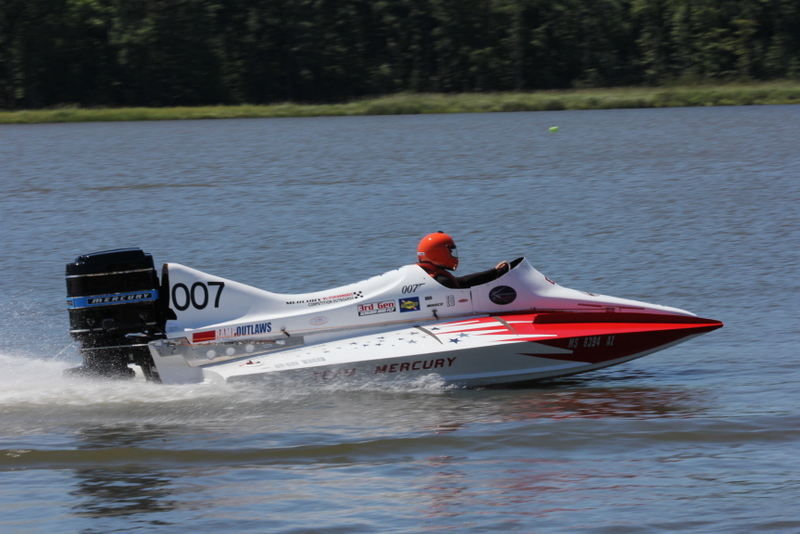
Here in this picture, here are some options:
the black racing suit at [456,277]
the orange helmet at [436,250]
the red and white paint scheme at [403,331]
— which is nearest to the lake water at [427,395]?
the red and white paint scheme at [403,331]

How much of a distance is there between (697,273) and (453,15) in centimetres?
6377

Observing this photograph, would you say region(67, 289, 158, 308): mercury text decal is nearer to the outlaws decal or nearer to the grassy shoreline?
the outlaws decal

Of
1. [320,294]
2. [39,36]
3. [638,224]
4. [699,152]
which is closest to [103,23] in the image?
[39,36]

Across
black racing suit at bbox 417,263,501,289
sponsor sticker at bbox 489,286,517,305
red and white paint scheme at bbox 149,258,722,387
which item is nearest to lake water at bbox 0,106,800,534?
red and white paint scheme at bbox 149,258,722,387

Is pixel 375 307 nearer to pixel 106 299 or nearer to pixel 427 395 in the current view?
pixel 427 395

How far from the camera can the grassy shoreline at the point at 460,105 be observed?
180 feet

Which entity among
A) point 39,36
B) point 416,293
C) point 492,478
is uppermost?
point 39,36

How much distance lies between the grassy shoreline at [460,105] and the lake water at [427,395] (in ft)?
90.4

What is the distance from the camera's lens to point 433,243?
969 cm

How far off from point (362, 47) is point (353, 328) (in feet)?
221

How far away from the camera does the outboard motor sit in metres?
9.11

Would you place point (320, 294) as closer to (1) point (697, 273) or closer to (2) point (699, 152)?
(1) point (697, 273)

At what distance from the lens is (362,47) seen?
7481cm

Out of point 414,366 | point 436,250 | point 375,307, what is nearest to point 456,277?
point 436,250
